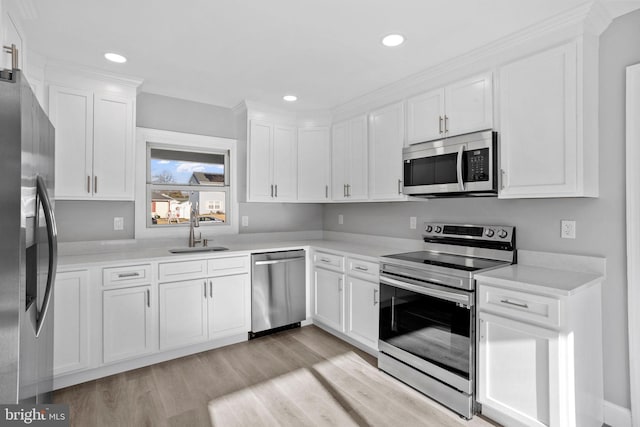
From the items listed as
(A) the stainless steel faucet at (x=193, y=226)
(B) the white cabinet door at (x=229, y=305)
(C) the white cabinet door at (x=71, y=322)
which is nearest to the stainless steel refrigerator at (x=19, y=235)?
(C) the white cabinet door at (x=71, y=322)

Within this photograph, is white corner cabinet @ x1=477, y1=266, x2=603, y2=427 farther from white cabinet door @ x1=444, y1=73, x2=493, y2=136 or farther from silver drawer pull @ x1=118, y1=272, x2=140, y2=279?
silver drawer pull @ x1=118, y1=272, x2=140, y2=279

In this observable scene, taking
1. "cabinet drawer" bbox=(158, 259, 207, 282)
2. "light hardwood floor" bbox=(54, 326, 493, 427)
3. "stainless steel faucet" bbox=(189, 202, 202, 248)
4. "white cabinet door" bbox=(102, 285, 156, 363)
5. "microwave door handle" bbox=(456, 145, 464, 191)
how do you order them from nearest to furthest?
"light hardwood floor" bbox=(54, 326, 493, 427) → "microwave door handle" bbox=(456, 145, 464, 191) → "white cabinet door" bbox=(102, 285, 156, 363) → "cabinet drawer" bbox=(158, 259, 207, 282) → "stainless steel faucet" bbox=(189, 202, 202, 248)

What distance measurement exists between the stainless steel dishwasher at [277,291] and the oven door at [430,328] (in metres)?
1.11

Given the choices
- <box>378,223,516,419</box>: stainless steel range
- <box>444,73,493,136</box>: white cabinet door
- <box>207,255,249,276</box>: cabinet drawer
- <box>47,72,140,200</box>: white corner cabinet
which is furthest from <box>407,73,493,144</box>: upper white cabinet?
<box>47,72,140,200</box>: white corner cabinet

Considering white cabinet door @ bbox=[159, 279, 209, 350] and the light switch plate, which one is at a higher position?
the light switch plate

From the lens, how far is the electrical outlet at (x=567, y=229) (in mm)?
2230

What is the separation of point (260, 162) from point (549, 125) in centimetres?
268

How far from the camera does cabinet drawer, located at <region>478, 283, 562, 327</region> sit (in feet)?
5.91

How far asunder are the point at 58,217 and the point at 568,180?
3.88 meters

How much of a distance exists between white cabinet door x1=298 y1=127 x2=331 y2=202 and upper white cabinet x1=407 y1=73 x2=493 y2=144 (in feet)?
4.01

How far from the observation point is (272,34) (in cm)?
228

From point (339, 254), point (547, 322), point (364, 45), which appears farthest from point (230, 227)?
point (547, 322)

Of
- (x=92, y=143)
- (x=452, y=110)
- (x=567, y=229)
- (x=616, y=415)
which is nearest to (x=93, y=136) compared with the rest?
(x=92, y=143)

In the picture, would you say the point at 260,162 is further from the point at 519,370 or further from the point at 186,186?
the point at 519,370
